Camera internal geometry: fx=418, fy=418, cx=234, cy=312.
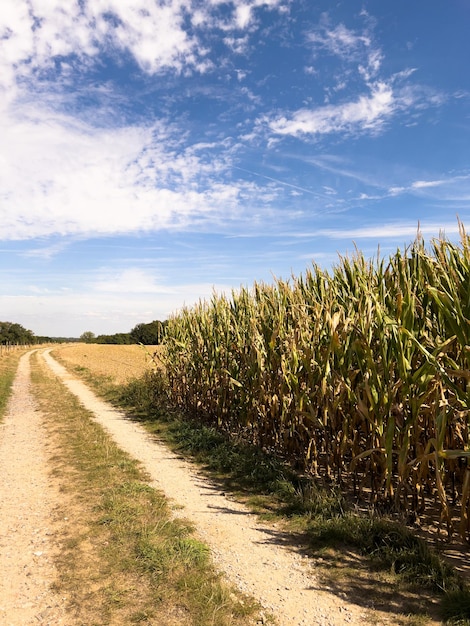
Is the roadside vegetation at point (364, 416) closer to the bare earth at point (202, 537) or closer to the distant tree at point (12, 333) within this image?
the bare earth at point (202, 537)

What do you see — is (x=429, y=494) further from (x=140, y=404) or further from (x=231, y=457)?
(x=140, y=404)

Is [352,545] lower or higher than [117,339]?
lower

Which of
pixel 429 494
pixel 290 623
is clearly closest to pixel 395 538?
pixel 429 494

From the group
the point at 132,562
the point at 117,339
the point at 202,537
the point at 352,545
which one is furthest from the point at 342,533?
the point at 117,339

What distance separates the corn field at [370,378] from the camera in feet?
13.0

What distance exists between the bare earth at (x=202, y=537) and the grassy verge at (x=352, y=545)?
23 centimetres

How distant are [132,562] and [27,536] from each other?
1.52 meters

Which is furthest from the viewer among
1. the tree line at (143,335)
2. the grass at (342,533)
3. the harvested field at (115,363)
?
the harvested field at (115,363)

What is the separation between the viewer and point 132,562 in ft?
13.4

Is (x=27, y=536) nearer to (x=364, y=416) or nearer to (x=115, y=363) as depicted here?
(x=364, y=416)

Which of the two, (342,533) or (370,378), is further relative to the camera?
(370,378)

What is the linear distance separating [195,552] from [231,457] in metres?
3.16

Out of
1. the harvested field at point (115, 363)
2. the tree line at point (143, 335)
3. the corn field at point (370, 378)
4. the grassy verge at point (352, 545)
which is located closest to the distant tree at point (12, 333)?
the tree line at point (143, 335)

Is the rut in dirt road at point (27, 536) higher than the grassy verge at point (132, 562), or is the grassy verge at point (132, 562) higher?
the grassy verge at point (132, 562)
